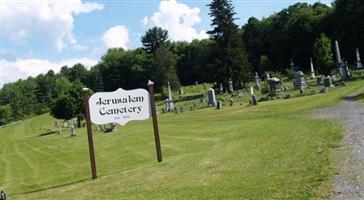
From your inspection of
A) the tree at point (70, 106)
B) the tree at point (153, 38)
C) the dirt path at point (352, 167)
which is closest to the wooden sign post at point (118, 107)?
the dirt path at point (352, 167)

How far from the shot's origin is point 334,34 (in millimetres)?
75250

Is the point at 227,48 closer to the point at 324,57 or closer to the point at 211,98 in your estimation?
the point at 324,57

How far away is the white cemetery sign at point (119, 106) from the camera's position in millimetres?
13719

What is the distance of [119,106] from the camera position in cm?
1395

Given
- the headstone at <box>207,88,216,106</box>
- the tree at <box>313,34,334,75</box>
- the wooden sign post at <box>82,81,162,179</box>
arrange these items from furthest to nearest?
1. the tree at <box>313,34,334,75</box>
2. the headstone at <box>207,88,216,106</box>
3. the wooden sign post at <box>82,81,162,179</box>

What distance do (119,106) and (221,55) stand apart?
5272 centimetres

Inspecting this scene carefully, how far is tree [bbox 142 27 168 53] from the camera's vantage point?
360 ft

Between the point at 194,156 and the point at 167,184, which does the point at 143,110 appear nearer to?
the point at 194,156

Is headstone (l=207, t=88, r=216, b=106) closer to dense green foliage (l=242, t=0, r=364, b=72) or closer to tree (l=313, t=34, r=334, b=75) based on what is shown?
tree (l=313, t=34, r=334, b=75)

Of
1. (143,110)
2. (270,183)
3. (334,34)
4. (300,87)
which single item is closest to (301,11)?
(334,34)

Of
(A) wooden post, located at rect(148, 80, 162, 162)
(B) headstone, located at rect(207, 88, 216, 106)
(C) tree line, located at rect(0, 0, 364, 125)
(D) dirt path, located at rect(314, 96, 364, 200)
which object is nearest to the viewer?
(D) dirt path, located at rect(314, 96, 364, 200)

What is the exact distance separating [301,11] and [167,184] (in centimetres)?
8133

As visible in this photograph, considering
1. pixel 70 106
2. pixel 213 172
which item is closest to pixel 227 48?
pixel 70 106

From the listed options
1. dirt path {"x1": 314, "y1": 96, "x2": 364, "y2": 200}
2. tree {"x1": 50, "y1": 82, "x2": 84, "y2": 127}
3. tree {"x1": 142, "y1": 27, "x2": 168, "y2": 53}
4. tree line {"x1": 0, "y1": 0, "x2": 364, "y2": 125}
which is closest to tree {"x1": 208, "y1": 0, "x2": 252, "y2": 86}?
tree line {"x1": 0, "y1": 0, "x2": 364, "y2": 125}
